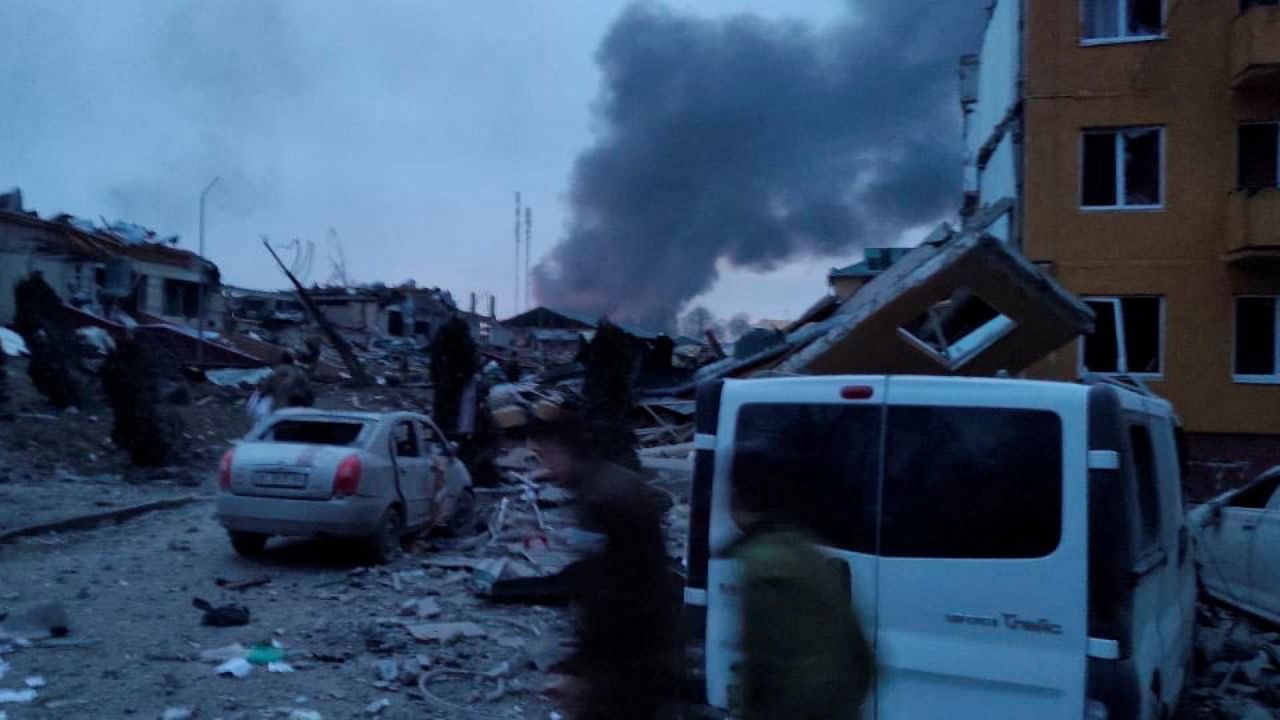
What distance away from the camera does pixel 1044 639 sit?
14.8 feet

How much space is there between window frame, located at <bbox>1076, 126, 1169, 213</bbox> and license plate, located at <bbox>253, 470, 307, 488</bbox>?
1620 cm

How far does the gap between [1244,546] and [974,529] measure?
22.2ft

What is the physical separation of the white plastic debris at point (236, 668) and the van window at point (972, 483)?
189 inches

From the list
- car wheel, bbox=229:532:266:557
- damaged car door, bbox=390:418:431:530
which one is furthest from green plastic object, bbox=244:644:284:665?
damaged car door, bbox=390:418:431:530

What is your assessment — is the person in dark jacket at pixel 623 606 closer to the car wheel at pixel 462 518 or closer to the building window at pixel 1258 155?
the car wheel at pixel 462 518

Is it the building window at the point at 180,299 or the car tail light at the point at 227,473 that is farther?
the building window at the point at 180,299

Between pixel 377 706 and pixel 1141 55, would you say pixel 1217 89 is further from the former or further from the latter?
pixel 377 706

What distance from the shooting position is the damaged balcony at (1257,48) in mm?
20484

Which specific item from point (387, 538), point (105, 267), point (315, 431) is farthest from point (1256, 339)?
point (105, 267)

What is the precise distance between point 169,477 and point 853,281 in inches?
1015

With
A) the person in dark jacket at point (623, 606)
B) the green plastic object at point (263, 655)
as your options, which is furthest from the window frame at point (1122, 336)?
the person in dark jacket at point (623, 606)

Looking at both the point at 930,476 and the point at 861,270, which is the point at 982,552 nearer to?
the point at 930,476

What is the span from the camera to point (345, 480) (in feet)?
36.3

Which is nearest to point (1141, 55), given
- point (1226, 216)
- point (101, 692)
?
point (1226, 216)
